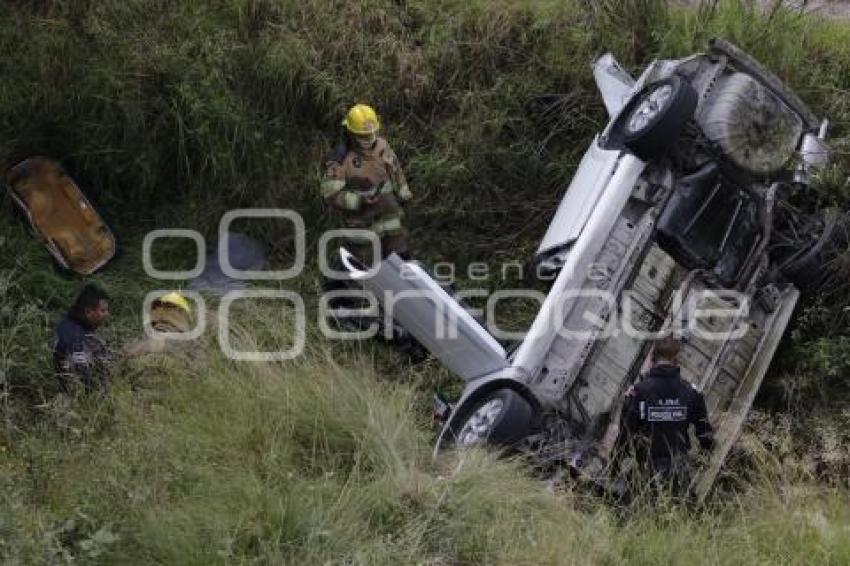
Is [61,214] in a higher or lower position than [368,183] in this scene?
lower

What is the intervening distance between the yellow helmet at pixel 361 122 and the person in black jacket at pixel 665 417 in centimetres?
255

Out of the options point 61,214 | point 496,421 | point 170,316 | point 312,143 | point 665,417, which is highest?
point 665,417

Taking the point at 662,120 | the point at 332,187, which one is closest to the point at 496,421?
the point at 662,120

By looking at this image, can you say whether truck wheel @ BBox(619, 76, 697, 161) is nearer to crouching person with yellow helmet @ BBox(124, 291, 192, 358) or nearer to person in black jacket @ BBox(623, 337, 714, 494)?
person in black jacket @ BBox(623, 337, 714, 494)

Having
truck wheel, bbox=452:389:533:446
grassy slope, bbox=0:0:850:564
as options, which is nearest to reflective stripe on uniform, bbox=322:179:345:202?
grassy slope, bbox=0:0:850:564

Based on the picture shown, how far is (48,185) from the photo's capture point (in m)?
8.20

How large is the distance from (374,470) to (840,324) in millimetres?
2917

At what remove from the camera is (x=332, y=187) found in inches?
279

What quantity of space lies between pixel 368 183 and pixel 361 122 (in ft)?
1.21

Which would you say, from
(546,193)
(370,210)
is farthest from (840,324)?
(370,210)

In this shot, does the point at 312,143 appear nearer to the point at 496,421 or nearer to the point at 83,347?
the point at 83,347

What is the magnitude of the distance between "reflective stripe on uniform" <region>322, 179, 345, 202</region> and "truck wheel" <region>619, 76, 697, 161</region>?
1816mm

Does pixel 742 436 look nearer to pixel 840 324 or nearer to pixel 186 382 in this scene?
pixel 840 324

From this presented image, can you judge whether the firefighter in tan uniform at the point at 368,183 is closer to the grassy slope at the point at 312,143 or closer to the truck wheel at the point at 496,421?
the grassy slope at the point at 312,143
